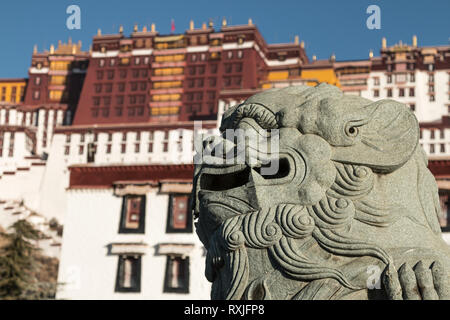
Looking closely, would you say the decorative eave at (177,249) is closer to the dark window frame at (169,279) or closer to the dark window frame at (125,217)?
the dark window frame at (169,279)

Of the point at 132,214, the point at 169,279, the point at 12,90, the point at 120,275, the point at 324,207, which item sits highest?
the point at 12,90

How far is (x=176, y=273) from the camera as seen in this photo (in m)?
24.7

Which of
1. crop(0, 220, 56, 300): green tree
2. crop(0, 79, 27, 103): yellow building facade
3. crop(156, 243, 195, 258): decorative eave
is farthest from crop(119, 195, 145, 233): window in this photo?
crop(0, 79, 27, 103): yellow building facade

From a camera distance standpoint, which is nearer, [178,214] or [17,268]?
[178,214]

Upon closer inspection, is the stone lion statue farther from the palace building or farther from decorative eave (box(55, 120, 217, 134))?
the palace building

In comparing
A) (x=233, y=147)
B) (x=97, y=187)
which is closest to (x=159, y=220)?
(x=97, y=187)

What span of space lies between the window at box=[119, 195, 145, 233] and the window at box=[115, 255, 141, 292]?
1.01 metres

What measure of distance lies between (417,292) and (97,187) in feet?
75.7

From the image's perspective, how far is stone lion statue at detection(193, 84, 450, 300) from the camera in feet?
12.8

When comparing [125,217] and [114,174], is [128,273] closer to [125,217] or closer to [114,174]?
[125,217]

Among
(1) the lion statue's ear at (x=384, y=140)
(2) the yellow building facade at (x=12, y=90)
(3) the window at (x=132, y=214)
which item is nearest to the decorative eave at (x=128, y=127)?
(2) the yellow building facade at (x=12, y=90)

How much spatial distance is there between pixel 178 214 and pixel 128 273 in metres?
2.60

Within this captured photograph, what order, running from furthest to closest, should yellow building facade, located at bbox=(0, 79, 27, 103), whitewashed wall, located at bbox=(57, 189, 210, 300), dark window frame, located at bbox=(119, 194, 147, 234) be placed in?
yellow building facade, located at bbox=(0, 79, 27, 103) → dark window frame, located at bbox=(119, 194, 147, 234) → whitewashed wall, located at bbox=(57, 189, 210, 300)

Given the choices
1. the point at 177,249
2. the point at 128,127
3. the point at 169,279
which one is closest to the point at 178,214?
the point at 177,249
